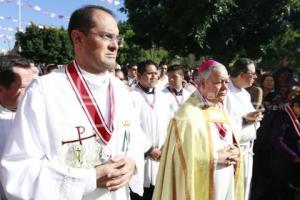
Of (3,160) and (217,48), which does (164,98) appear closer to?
(3,160)

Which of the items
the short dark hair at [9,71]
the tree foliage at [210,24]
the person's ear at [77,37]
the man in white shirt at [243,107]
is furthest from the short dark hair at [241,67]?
the tree foliage at [210,24]

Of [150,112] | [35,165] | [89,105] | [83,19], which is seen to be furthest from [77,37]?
[150,112]

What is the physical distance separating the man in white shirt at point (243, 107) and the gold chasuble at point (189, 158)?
67.6 inches

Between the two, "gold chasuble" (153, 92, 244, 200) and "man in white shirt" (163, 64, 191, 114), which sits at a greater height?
"man in white shirt" (163, 64, 191, 114)

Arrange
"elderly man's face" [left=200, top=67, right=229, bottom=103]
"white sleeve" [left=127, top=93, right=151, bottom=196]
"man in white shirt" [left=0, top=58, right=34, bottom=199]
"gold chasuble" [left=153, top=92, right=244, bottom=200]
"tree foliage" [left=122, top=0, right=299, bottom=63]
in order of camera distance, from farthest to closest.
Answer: "tree foliage" [left=122, top=0, right=299, bottom=63], "elderly man's face" [left=200, top=67, right=229, bottom=103], "gold chasuble" [left=153, top=92, right=244, bottom=200], "man in white shirt" [left=0, top=58, right=34, bottom=199], "white sleeve" [left=127, top=93, right=151, bottom=196]

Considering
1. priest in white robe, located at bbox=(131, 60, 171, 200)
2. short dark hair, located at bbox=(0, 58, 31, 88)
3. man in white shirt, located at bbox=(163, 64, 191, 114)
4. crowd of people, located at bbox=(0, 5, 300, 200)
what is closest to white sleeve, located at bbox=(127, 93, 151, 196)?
crowd of people, located at bbox=(0, 5, 300, 200)

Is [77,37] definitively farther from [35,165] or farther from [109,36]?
[35,165]

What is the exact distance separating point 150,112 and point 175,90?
105 centimetres

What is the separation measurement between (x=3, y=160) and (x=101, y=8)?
3.40 feet

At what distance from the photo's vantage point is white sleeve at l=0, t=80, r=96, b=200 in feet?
7.14

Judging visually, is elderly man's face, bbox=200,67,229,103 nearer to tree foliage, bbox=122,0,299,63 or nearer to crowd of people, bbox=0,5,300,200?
crowd of people, bbox=0,5,300,200

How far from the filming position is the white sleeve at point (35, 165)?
7.14 ft

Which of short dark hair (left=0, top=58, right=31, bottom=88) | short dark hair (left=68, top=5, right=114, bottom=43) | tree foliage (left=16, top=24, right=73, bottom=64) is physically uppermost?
tree foliage (left=16, top=24, right=73, bottom=64)

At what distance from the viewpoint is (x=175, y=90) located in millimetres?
7008
